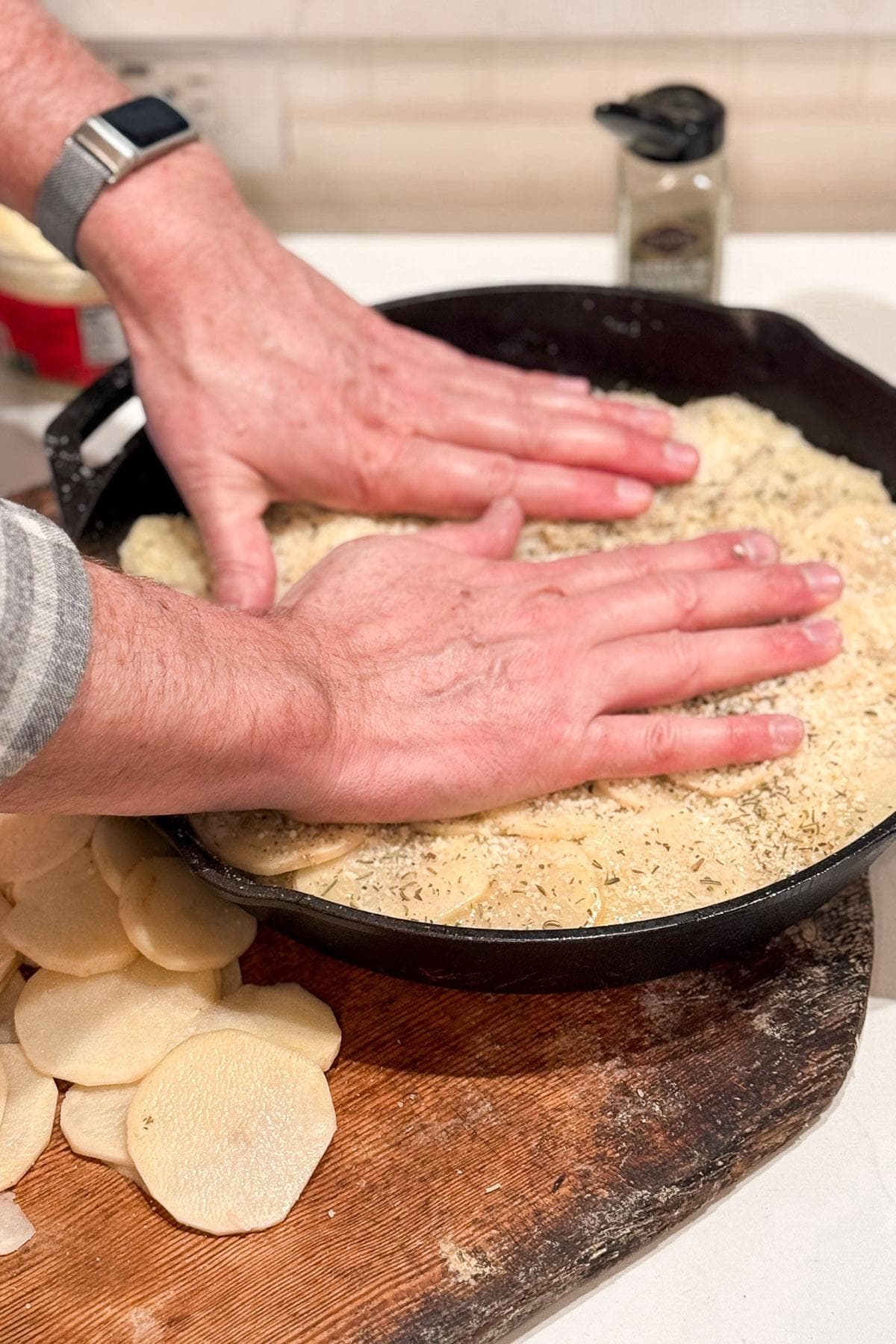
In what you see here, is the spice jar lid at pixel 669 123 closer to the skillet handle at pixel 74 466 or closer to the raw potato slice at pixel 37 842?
the skillet handle at pixel 74 466

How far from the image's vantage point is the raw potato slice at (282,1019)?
1.28 metres

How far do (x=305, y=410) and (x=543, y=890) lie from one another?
0.66 meters

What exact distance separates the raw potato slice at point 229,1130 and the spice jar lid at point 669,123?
124cm

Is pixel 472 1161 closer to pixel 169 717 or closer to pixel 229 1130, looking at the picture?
pixel 229 1130

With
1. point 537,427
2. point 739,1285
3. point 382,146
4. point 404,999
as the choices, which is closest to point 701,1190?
point 739,1285

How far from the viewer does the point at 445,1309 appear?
1126mm

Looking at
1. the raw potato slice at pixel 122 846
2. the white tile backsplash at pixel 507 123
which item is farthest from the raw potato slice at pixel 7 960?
the white tile backsplash at pixel 507 123

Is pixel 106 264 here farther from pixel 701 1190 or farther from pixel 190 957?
pixel 701 1190

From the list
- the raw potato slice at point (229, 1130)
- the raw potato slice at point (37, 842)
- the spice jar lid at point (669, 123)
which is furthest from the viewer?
the spice jar lid at point (669, 123)

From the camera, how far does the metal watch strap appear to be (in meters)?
1.55

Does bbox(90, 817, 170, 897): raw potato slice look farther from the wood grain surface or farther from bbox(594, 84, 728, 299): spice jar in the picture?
bbox(594, 84, 728, 299): spice jar

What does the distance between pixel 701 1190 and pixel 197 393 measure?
3.32 feet

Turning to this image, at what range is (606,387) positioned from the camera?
1.93 meters

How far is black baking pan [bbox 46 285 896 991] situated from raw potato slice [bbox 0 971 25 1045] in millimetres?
265
